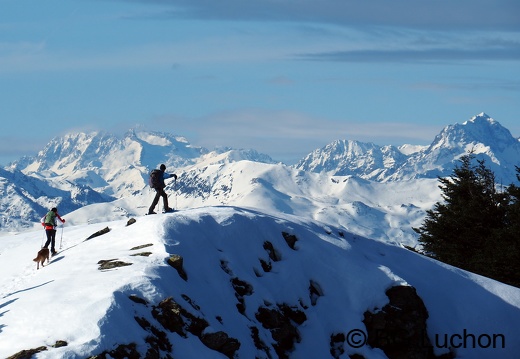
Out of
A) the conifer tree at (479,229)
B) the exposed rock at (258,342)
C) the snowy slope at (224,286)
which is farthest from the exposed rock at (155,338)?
the conifer tree at (479,229)

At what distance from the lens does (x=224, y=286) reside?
124ft

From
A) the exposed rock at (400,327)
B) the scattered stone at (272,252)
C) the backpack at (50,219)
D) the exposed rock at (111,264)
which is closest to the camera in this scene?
the exposed rock at (111,264)

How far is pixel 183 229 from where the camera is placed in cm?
4116

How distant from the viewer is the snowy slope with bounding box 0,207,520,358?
99.3ft

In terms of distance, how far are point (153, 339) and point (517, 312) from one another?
2159cm

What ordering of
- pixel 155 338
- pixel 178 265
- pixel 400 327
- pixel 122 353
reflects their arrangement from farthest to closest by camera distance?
pixel 400 327, pixel 178 265, pixel 155 338, pixel 122 353

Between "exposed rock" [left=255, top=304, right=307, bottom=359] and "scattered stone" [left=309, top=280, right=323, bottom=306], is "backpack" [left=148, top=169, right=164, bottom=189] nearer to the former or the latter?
"scattered stone" [left=309, top=280, right=323, bottom=306]

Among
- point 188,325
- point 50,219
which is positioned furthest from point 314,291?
point 50,219

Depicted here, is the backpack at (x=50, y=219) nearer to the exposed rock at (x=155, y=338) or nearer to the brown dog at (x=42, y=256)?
the brown dog at (x=42, y=256)

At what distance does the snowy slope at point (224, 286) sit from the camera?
1192 inches

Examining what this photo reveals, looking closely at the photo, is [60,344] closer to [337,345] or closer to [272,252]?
[337,345]

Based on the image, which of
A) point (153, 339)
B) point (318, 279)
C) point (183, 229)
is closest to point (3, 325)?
point (153, 339)

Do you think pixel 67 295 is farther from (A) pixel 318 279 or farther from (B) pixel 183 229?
(A) pixel 318 279

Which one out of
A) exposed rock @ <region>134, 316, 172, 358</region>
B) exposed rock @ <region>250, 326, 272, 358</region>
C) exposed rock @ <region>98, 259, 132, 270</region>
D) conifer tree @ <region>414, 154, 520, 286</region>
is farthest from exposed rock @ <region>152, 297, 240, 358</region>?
conifer tree @ <region>414, 154, 520, 286</region>
